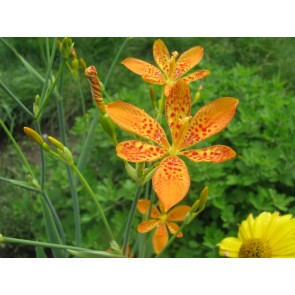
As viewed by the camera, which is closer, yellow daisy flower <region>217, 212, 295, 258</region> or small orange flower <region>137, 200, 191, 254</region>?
yellow daisy flower <region>217, 212, 295, 258</region>

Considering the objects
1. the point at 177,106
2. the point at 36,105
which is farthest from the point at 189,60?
→ the point at 36,105

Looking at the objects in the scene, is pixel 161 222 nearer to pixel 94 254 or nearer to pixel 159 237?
pixel 159 237

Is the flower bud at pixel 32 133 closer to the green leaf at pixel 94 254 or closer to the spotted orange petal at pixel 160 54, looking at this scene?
the green leaf at pixel 94 254

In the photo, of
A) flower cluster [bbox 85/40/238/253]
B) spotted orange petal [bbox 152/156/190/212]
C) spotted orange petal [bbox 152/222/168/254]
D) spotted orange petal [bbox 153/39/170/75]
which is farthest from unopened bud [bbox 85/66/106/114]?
spotted orange petal [bbox 152/222/168/254]

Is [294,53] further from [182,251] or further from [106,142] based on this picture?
[182,251]

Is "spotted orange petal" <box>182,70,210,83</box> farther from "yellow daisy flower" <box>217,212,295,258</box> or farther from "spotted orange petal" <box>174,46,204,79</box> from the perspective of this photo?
"yellow daisy flower" <box>217,212,295,258</box>

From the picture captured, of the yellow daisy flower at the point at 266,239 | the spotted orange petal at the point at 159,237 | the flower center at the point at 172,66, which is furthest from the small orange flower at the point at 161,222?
the flower center at the point at 172,66
